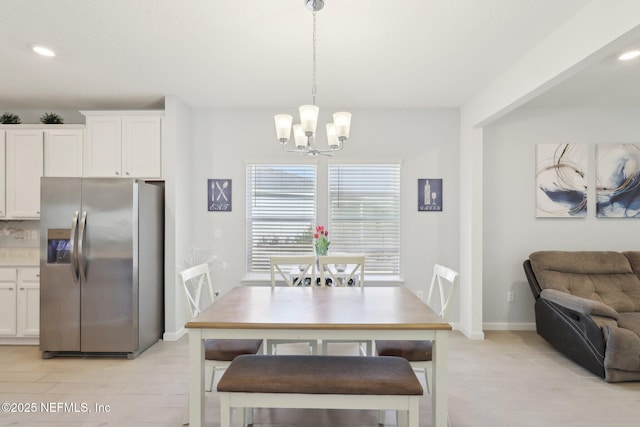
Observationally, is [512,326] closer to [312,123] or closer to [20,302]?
[312,123]

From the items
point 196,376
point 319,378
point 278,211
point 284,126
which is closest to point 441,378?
point 319,378

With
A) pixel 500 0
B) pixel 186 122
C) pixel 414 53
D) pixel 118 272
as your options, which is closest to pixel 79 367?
pixel 118 272

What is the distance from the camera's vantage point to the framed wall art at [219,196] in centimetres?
429

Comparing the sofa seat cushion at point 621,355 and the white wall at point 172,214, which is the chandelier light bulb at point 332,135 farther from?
the sofa seat cushion at point 621,355

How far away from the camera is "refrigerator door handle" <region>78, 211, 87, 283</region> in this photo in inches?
129

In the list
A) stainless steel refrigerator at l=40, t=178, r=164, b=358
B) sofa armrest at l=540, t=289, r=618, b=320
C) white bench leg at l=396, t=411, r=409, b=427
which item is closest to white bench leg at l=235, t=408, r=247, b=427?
white bench leg at l=396, t=411, r=409, b=427

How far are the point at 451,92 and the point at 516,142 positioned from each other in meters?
1.18

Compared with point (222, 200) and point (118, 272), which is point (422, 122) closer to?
point (222, 200)

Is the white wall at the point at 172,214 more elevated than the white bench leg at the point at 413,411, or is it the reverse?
the white wall at the point at 172,214

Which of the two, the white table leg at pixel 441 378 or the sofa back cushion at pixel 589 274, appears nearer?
the white table leg at pixel 441 378

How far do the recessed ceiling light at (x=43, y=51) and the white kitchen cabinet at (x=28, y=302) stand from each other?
2.15 meters

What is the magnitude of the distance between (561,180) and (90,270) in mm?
5225

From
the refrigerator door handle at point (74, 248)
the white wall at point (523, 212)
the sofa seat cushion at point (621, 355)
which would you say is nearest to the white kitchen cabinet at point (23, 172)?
the refrigerator door handle at point (74, 248)

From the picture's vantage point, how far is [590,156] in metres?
4.17
